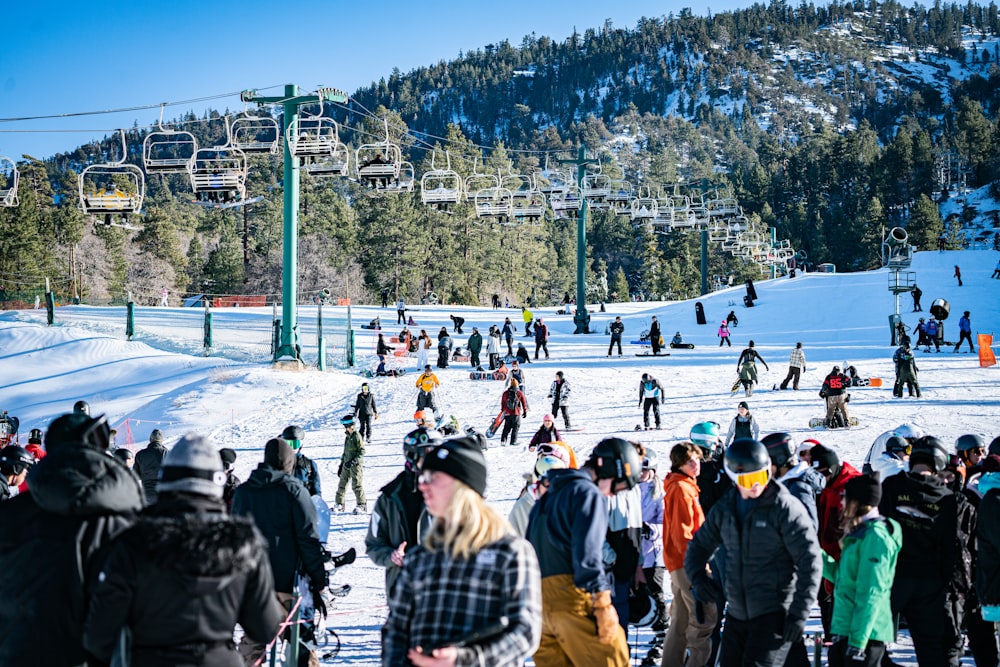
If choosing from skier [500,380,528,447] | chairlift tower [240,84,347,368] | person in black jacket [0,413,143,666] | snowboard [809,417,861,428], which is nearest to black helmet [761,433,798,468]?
person in black jacket [0,413,143,666]

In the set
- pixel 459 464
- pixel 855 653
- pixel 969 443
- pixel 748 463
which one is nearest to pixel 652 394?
pixel 969 443

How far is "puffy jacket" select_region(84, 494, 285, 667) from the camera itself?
3.02 meters

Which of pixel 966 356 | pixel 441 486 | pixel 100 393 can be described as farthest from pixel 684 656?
pixel 966 356

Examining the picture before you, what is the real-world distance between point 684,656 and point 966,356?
2743 cm

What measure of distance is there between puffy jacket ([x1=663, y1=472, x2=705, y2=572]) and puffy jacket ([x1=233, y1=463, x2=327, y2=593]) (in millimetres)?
2309

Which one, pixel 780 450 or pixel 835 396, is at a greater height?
pixel 780 450

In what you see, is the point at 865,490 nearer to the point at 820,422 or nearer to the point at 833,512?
the point at 833,512

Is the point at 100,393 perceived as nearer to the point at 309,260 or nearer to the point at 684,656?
the point at 684,656

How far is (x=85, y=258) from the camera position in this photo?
76.2m

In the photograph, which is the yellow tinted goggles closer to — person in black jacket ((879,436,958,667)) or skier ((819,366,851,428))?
person in black jacket ((879,436,958,667))

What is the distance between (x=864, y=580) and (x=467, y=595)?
2.71 meters

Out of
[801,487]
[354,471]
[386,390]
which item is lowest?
[386,390]

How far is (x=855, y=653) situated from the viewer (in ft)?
15.8

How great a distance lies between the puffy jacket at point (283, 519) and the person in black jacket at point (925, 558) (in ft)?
11.1
